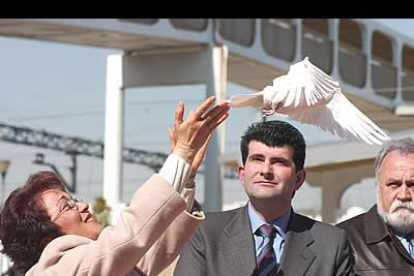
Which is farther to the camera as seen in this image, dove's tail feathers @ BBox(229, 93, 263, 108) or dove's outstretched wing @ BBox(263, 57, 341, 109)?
dove's outstretched wing @ BBox(263, 57, 341, 109)

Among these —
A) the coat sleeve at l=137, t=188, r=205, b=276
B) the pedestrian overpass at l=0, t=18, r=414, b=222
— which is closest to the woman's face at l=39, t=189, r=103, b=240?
the coat sleeve at l=137, t=188, r=205, b=276

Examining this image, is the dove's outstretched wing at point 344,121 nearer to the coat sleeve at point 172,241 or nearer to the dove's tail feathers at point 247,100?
the dove's tail feathers at point 247,100

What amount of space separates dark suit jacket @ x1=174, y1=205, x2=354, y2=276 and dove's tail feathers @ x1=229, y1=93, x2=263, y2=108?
17.6 inches

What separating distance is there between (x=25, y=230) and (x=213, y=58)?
28.3 meters

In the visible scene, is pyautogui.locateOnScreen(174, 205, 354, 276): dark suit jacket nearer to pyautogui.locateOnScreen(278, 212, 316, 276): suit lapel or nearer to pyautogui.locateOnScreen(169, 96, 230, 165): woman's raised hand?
pyautogui.locateOnScreen(278, 212, 316, 276): suit lapel

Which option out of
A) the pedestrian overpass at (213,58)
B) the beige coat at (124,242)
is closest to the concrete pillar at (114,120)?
the pedestrian overpass at (213,58)

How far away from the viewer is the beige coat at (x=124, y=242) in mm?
4082

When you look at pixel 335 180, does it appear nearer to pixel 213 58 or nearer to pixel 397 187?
pixel 213 58

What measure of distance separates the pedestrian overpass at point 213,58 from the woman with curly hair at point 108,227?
18017 millimetres

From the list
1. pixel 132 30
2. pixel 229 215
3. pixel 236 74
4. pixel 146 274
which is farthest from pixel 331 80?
pixel 236 74

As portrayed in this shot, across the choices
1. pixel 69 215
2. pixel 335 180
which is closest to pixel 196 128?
pixel 69 215

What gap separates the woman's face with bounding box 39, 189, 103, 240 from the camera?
4426 mm

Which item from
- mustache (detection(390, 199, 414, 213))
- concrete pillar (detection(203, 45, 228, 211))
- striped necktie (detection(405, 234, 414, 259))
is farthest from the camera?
concrete pillar (detection(203, 45, 228, 211))
